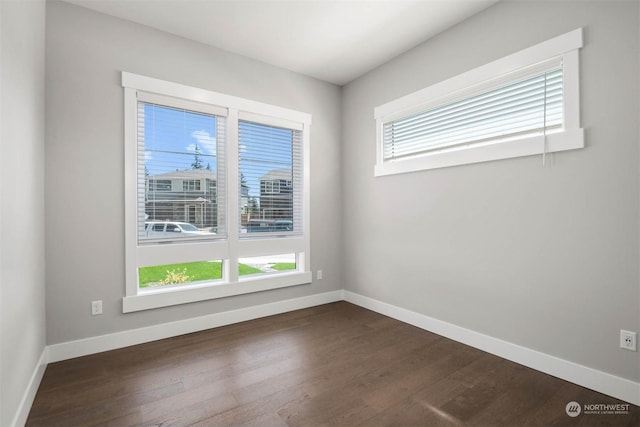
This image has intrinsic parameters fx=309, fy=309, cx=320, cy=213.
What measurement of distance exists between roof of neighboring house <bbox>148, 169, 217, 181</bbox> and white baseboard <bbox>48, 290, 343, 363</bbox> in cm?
139

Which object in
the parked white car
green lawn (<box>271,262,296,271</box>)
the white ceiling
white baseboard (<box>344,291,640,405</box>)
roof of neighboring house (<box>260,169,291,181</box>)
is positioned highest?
the white ceiling

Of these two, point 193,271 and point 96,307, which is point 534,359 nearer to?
point 193,271

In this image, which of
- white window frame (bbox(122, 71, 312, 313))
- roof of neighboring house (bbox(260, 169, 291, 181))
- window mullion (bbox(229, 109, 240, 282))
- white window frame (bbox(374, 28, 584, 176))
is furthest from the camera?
roof of neighboring house (bbox(260, 169, 291, 181))

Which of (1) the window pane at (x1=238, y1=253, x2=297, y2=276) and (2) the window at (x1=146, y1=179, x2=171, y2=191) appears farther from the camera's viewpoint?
(1) the window pane at (x1=238, y1=253, x2=297, y2=276)

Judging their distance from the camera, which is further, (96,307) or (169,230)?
(169,230)

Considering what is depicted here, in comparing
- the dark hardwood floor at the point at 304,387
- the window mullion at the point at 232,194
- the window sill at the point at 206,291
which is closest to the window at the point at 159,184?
the window mullion at the point at 232,194

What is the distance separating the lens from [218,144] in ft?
10.6

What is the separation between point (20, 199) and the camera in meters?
1.72

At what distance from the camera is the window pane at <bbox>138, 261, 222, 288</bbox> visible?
10.3 ft

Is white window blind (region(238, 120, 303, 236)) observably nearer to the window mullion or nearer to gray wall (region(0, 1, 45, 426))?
the window mullion

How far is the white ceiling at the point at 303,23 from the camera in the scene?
8.36 feet

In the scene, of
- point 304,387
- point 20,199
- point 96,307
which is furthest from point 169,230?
point 304,387

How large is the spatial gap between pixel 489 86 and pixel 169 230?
315 cm

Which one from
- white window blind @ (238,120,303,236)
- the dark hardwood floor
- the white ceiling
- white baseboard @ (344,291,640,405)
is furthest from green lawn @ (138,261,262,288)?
the white ceiling
